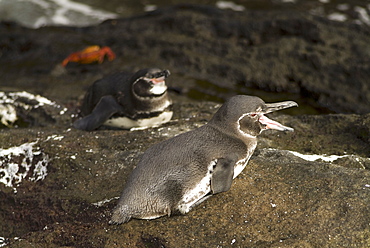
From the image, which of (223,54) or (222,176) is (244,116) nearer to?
(222,176)

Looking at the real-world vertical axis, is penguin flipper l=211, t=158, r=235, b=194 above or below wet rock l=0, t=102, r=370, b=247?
above

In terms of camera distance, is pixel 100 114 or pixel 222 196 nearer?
pixel 222 196

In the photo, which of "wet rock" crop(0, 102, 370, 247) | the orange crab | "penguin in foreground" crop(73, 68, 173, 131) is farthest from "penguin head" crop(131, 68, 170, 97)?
the orange crab

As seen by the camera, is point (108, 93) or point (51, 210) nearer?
point (51, 210)

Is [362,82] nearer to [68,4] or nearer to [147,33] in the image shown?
[147,33]

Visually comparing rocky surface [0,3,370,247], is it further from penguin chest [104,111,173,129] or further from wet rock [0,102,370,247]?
penguin chest [104,111,173,129]

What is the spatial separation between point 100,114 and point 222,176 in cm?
286

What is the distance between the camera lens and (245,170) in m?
4.52

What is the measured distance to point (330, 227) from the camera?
3771 mm

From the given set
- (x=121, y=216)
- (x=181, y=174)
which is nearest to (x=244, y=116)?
(x=181, y=174)

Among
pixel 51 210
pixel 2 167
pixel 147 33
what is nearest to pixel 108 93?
pixel 2 167

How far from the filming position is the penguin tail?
402 cm

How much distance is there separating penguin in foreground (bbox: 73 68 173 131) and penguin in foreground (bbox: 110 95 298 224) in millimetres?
2373

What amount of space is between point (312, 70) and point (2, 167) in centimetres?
571
